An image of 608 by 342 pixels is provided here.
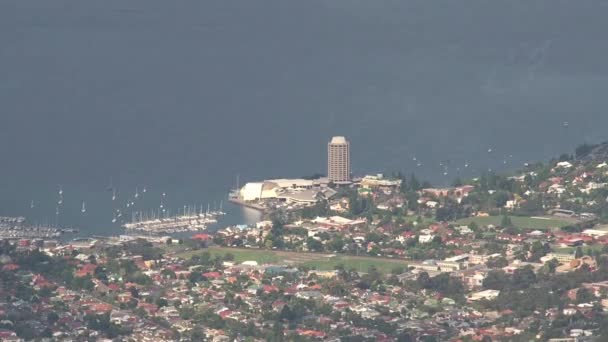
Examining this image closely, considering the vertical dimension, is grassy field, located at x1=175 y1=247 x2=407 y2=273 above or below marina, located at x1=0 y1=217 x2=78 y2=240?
below

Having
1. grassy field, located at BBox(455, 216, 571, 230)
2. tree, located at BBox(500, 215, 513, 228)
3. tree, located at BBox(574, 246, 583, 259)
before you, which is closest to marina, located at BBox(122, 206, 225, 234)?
grassy field, located at BBox(455, 216, 571, 230)

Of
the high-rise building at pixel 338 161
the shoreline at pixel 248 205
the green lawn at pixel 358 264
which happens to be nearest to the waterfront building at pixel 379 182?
the high-rise building at pixel 338 161

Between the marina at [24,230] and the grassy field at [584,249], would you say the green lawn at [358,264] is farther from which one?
the marina at [24,230]

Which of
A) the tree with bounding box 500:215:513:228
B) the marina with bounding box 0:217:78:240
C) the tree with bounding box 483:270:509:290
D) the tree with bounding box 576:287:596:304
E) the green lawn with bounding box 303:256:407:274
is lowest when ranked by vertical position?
the tree with bounding box 576:287:596:304

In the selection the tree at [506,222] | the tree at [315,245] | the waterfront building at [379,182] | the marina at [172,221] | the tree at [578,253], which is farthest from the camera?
the waterfront building at [379,182]

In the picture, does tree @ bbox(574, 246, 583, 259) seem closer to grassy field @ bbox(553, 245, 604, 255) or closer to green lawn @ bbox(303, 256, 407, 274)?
grassy field @ bbox(553, 245, 604, 255)

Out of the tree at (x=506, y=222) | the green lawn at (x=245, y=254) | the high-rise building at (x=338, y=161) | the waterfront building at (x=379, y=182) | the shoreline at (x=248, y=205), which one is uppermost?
the high-rise building at (x=338, y=161)

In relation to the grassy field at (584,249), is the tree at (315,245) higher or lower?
higher

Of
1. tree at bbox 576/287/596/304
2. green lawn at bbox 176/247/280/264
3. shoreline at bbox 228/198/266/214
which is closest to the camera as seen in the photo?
tree at bbox 576/287/596/304
